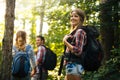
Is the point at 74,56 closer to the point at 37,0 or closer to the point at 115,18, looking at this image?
the point at 115,18

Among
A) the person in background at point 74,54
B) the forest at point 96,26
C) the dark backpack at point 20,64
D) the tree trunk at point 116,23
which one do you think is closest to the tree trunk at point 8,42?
the forest at point 96,26

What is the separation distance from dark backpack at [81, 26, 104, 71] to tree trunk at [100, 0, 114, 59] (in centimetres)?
574

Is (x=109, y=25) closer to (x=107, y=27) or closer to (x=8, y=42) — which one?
(x=107, y=27)

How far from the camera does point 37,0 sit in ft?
122

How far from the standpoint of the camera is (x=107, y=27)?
11.1m

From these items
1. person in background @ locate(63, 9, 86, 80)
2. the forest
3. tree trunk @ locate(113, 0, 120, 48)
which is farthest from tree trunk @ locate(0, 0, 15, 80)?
tree trunk @ locate(113, 0, 120, 48)

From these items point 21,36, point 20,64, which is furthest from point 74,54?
point 20,64

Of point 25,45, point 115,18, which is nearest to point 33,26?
point 115,18

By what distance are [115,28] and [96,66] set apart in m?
6.81

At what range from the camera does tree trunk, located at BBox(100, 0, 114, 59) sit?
10.6m

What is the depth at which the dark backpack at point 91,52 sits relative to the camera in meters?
4.91

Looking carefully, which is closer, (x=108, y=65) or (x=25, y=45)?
(x=25, y=45)

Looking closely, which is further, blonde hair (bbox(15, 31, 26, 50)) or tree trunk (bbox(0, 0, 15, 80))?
tree trunk (bbox(0, 0, 15, 80))

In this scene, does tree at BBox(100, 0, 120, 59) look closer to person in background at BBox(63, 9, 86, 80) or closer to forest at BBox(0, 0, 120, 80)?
forest at BBox(0, 0, 120, 80)
